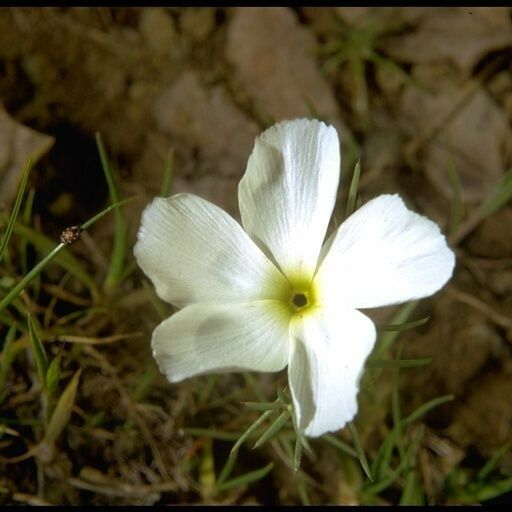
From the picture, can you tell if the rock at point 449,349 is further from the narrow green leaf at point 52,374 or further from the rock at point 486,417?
the narrow green leaf at point 52,374

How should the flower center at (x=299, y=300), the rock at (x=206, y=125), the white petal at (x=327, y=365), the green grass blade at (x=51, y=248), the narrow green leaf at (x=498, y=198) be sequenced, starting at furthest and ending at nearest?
the rock at (x=206, y=125) < the narrow green leaf at (x=498, y=198) < the green grass blade at (x=51, y=248) < the flower center at (x=299, y=300) < the white petal at (x=327, y=365)

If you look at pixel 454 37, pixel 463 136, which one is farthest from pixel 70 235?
pixel 454 37

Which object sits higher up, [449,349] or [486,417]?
[449,349]

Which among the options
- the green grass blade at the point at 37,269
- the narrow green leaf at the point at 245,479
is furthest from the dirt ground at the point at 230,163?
the green grass blade at the point at 37,269

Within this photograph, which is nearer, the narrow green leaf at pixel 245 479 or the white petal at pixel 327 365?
the white petal at pixel 327 365

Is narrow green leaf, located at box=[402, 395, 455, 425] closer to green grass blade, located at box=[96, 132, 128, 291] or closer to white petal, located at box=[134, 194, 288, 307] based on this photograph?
white petal, located at box=[134, 194, 288, 307]

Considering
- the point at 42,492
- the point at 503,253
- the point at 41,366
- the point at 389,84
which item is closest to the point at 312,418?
the point at 41,366

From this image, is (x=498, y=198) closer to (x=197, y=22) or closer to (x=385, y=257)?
(x=385, y=257)
